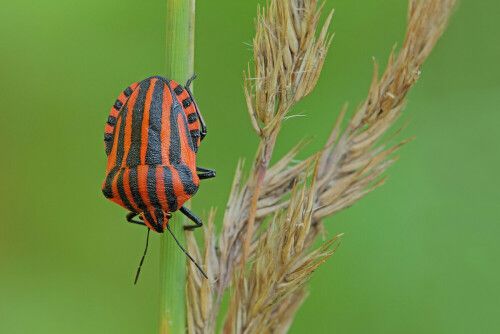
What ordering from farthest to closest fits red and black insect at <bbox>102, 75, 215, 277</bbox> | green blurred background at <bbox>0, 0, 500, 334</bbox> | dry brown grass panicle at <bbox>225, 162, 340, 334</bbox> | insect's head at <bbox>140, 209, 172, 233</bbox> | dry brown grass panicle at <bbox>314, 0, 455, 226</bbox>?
green blurred background at <bbox>0, 0, 500, 334</bbox>, red and black insect at <bbox>102, 75, 215, 277</bbox>, insect's head at <bbox>140, 209, 172, 233</bbox>, dry brown grass panicle at <bbox>314, 0, 455, 226</bbox>, dry brown grass panicle at <bbox>225, 162, 340, 334</bbox>

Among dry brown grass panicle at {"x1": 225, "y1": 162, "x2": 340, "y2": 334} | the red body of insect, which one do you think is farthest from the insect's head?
dry brown grass panicle at {"x1": 225, "y1": 162, "x2": 340, "y2": 334}

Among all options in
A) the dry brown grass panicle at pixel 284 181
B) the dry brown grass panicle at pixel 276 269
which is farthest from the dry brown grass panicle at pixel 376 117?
the dry brown grass panicle at pixel 276 269

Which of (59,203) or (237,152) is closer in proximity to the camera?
(237,152)

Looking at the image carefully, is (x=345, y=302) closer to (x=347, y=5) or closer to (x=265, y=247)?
(x=265, y=247)

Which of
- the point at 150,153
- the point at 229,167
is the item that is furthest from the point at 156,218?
the point at 229,167

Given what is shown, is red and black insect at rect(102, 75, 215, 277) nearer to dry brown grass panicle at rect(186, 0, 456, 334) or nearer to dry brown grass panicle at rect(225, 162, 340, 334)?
dry brown grass panicle at rect(186, 0, 456, 334)

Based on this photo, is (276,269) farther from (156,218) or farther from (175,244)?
(156,218)

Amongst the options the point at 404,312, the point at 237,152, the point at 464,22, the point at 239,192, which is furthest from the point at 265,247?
the point at 464,22
